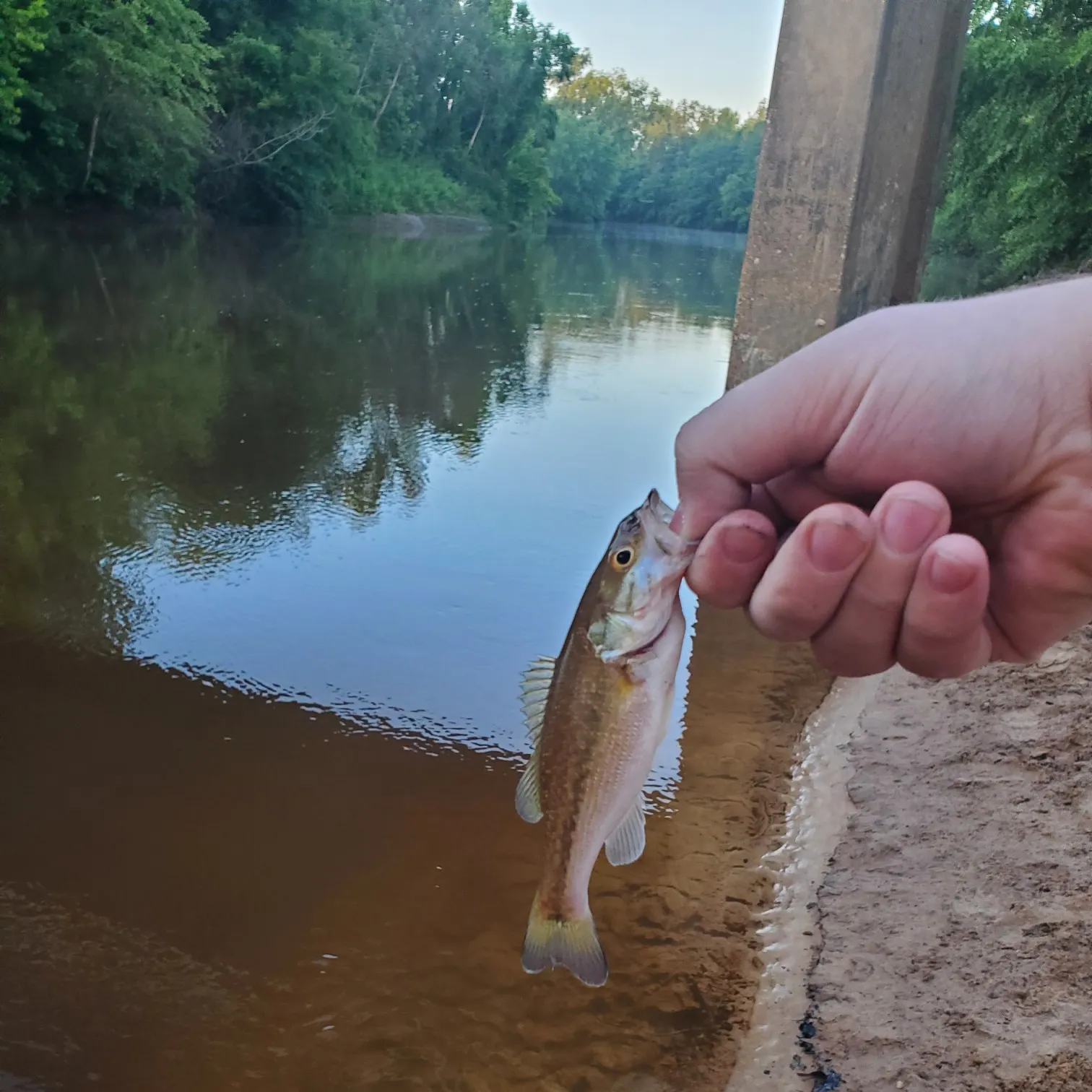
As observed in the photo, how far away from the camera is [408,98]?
56.8 metres

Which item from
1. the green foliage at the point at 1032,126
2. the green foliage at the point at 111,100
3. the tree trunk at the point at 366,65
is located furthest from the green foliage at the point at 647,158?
the green foliage at the point at 1032,126

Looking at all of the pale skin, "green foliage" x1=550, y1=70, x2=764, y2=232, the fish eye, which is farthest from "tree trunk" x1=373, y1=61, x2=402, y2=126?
the fish eye

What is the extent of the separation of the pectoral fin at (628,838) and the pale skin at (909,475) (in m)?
0.55

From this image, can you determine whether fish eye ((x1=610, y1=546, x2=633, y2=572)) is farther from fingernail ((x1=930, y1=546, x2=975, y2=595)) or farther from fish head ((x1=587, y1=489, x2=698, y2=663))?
fingernail ((x1=930, y1=546, x2=975, y2=595))

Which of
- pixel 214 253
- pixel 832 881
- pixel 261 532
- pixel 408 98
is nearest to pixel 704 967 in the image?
pixel 832 881

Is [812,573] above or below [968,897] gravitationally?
above

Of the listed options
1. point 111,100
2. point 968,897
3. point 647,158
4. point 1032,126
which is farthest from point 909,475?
point 647,158

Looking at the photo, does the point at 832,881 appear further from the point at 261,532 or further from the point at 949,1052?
the point at 261,532

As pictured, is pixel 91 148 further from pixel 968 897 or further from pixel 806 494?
pixel 806 494

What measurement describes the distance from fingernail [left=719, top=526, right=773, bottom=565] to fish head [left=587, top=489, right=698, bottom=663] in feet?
0.40

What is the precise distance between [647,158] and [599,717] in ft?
318

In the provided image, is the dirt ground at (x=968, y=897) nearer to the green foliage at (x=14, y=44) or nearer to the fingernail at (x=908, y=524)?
the fingernail at (x=908, y=524)

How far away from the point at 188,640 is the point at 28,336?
9.09 metres

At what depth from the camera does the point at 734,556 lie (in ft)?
6.57
